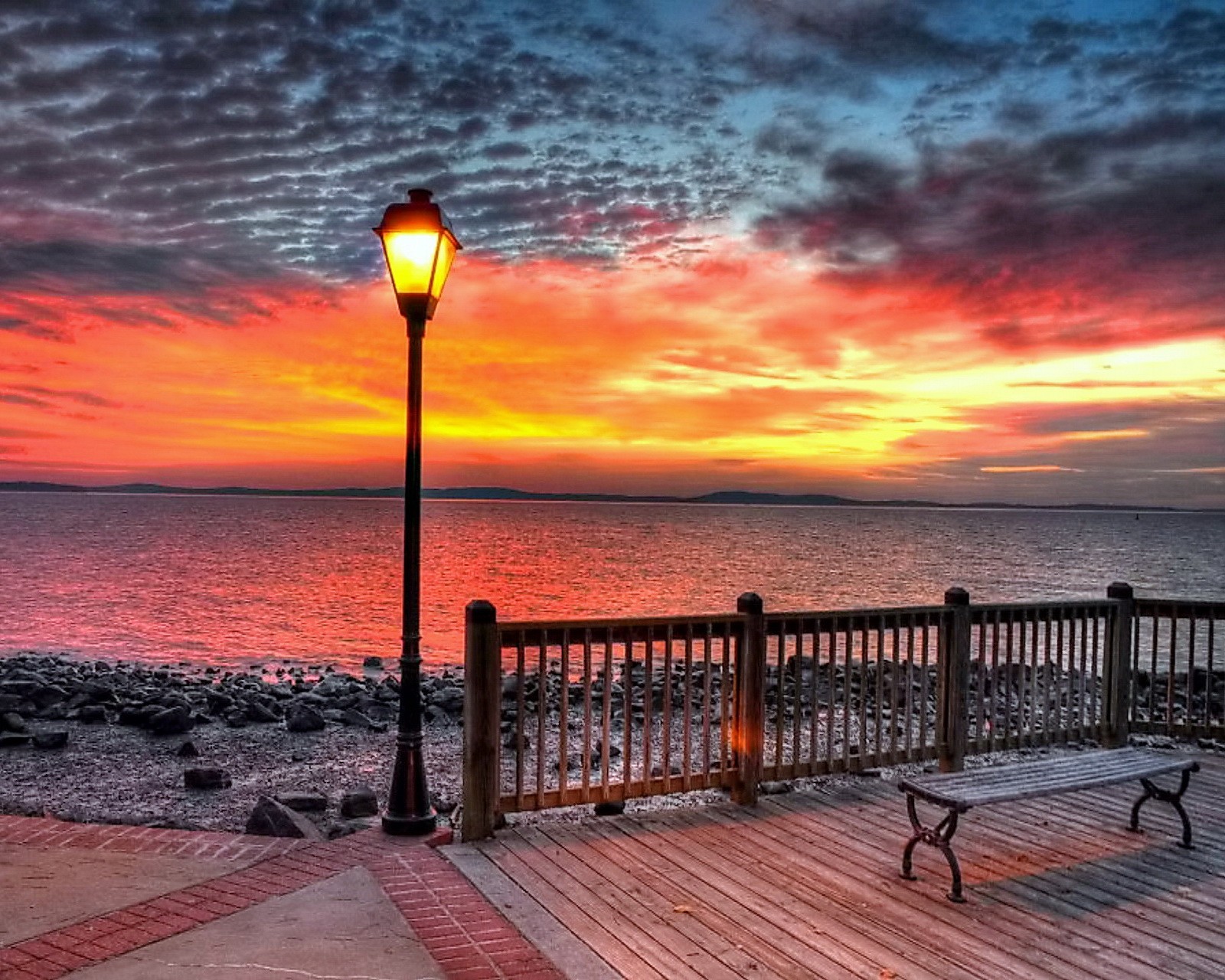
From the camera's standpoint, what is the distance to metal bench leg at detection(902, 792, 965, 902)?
444 cm

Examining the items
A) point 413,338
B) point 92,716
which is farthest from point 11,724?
point 413,338

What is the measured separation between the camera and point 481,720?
17.1 ft

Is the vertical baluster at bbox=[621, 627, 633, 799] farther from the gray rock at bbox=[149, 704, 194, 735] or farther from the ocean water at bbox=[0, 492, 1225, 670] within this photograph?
A: the ocean water at bbox=[0, 492, 1225, 670]

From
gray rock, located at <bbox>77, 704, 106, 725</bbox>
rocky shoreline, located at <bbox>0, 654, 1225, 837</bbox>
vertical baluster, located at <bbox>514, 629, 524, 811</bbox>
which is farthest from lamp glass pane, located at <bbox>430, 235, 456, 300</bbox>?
gray rock, located at <bbox>77, 704, 106, 725</bbox>

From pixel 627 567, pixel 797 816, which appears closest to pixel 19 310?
pixel 797 816

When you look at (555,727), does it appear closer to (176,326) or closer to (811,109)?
(811,109)

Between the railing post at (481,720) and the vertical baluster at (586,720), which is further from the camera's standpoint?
the vertical baluster at (586,720)

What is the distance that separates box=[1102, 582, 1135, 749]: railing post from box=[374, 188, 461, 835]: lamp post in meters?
6.20

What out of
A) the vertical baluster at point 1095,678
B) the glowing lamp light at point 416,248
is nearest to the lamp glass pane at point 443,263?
the glowing lamp light at point 416,248

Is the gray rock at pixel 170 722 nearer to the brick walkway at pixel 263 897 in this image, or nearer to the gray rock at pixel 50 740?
the gray rock at pixel 50 740

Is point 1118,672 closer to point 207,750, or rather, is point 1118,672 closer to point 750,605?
point 750,605

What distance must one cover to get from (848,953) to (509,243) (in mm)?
12468

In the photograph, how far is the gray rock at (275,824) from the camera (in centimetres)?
618

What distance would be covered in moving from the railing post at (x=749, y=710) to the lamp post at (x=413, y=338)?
6.98ft
